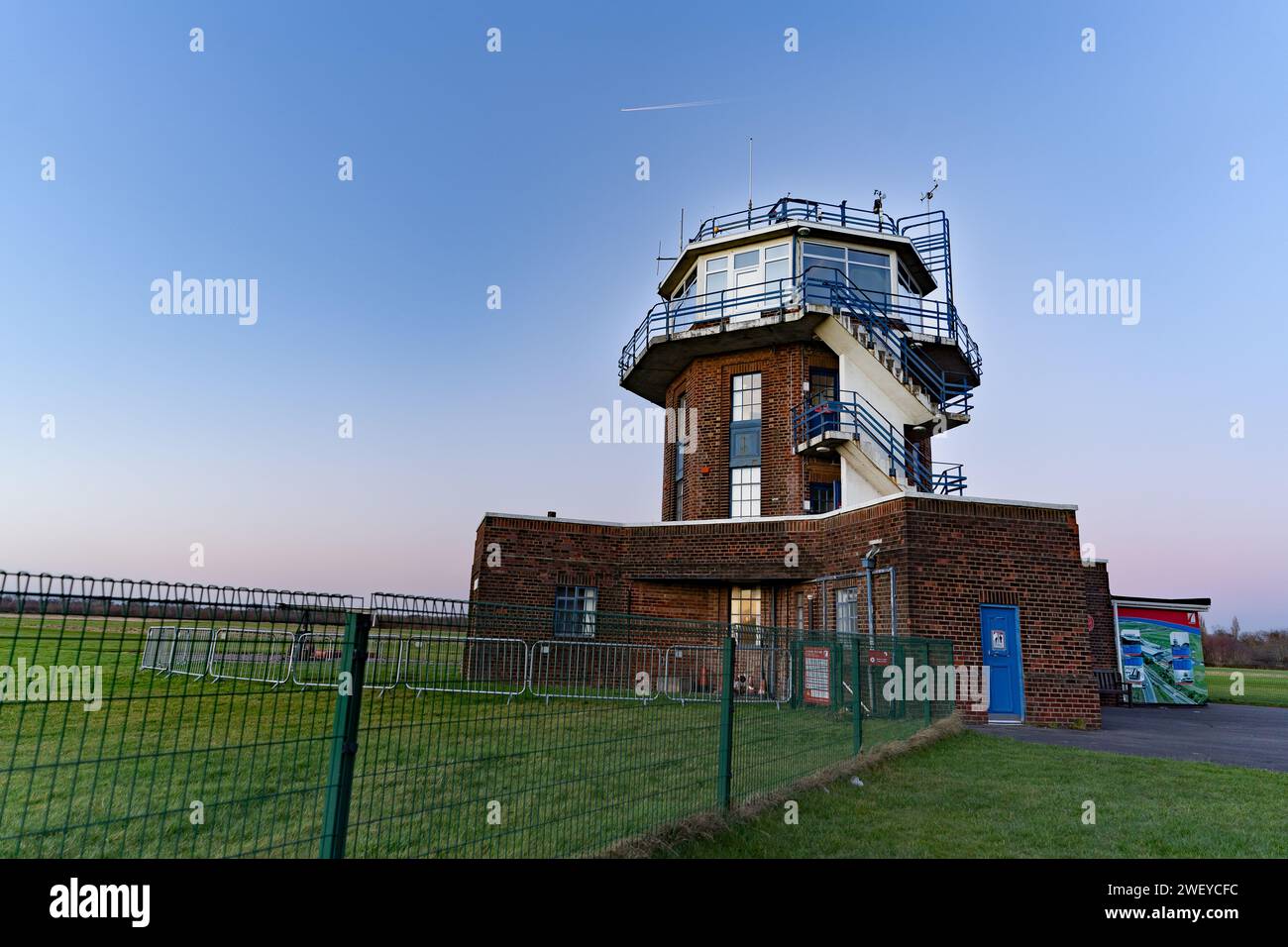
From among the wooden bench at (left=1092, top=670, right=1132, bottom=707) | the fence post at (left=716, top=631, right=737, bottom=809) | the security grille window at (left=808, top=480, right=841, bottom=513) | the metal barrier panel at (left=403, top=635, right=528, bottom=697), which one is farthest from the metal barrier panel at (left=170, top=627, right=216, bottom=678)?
the wooden bench at (left=1092, top=670, right=1132, bottom=707)

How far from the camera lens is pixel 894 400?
19562 millimetres

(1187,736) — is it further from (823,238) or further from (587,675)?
(823,238)

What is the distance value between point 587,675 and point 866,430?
1540 centimetres

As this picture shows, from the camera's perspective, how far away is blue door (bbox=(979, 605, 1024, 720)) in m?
14.1

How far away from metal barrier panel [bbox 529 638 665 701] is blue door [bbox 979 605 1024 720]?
10515 millimetres

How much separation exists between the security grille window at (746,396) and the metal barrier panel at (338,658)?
61.7 feet

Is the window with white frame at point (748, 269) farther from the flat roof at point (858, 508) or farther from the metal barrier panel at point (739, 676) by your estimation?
the metal barrier panel at point (739, 676)

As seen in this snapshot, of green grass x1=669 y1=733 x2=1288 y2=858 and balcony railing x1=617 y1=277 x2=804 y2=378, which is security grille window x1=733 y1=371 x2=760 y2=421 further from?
green grass x1=669 y1=733 x2=1288 y2=858

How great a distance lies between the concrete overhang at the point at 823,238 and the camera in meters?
22.4

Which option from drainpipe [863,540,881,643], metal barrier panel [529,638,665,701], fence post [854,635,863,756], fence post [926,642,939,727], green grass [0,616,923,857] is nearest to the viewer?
green grass [0,616,923,857]

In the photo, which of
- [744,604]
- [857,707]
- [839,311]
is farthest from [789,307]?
[857,707]

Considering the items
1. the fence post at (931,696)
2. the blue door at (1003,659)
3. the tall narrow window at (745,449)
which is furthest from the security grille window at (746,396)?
the fence post at (931,696)
